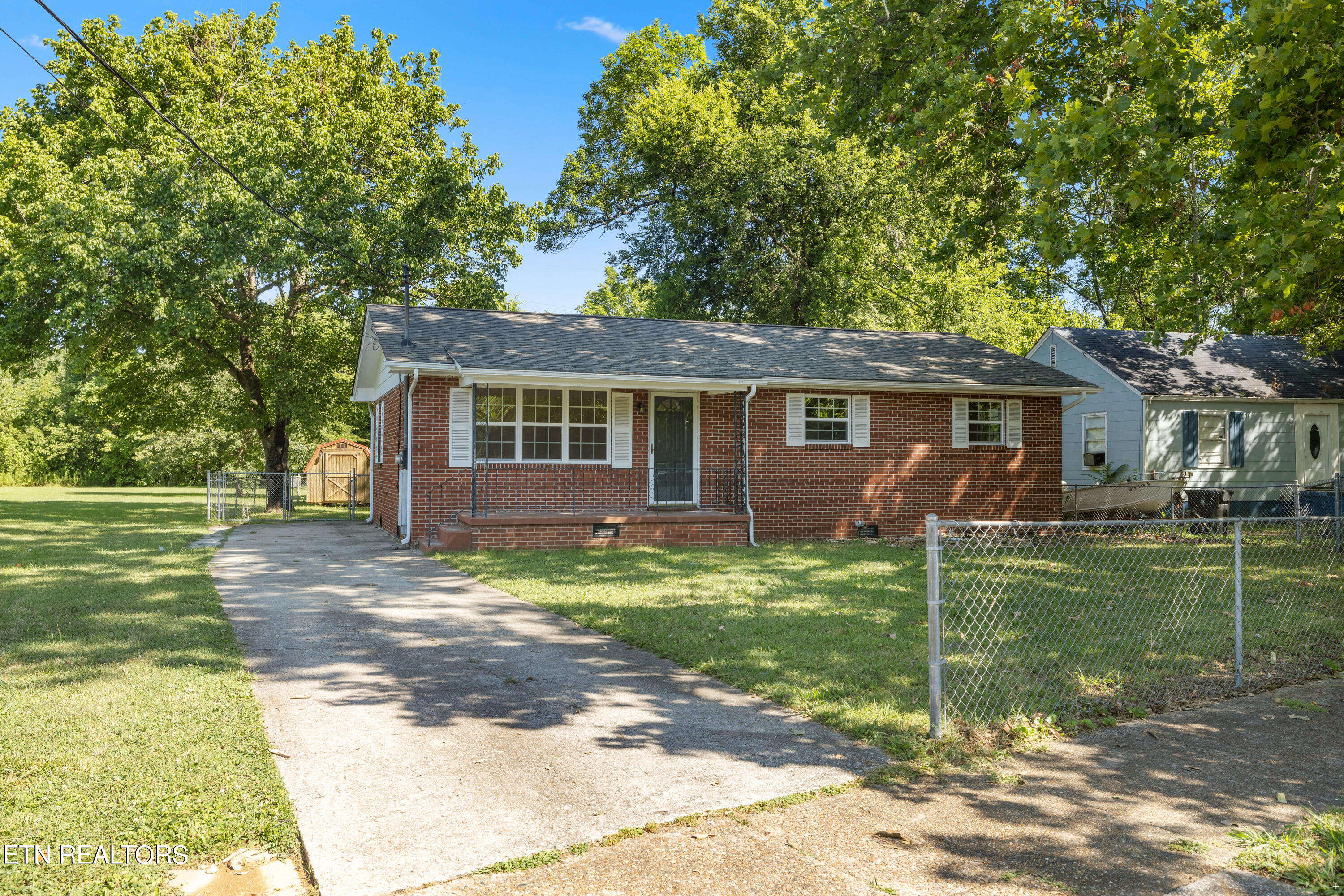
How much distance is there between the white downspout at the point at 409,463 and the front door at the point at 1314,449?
2168 cm

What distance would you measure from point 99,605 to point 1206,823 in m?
9.10

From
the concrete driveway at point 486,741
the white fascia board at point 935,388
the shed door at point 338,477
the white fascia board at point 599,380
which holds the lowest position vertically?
the concrete driveway at point 486,741

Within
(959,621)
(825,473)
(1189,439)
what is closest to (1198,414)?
(1189,439)

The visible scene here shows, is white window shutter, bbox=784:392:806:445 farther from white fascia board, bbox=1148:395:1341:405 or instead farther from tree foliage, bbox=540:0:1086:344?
tree foliage, bbox=540:0:1086:344

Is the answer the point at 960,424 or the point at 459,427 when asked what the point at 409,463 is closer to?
the point at 459,427

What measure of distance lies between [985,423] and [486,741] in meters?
15.2

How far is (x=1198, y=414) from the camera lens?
70.0ft

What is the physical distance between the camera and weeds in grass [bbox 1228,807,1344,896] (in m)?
3.25

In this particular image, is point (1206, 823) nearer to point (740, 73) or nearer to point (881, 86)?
point (881, 86)

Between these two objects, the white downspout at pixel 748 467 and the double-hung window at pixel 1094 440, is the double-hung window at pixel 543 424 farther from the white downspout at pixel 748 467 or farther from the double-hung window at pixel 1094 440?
the double-hung window at pixel 1094 440

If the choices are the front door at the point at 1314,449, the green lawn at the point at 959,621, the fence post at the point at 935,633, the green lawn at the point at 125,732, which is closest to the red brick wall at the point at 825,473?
the green lawn at the point at 959,621

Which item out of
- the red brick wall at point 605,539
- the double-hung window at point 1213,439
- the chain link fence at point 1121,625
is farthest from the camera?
the double-hung window at point 1213,439

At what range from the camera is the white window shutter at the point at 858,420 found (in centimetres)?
1681

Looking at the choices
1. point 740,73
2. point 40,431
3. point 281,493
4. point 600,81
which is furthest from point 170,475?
point 740,73
